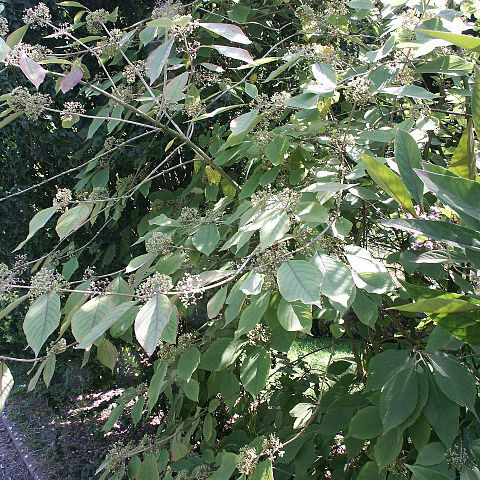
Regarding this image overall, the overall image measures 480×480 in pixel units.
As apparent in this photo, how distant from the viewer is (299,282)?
0.98 m

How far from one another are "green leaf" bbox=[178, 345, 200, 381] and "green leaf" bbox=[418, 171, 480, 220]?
40.0 inches

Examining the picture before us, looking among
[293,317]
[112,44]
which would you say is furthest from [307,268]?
[112,44]

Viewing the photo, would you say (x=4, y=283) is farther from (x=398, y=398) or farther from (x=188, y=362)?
(x=398, y=398)

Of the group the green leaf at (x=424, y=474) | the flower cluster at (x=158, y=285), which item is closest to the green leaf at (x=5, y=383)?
the flower cluster at (x=158, y=285)

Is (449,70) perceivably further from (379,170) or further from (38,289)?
(38,289)

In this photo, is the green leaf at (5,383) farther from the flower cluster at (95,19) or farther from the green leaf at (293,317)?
the flower cluster at (95,19)

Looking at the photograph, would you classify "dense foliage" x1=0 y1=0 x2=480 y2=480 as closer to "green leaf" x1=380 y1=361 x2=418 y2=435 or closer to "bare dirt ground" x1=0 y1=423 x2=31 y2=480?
"green leaf" x1=380 y1=361 x2=418 y2=435

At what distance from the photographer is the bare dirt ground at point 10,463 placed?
4.04 meters

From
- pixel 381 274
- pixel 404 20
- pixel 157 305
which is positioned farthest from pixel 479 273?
pixel 404 20

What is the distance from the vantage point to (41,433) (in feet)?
15.5

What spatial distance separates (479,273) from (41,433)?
188 inches

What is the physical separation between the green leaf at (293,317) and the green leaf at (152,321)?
0.31m

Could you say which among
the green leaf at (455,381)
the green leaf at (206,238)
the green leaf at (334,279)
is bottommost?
the green leaf at (455,381)

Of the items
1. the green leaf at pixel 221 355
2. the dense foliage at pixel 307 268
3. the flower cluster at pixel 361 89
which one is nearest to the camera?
the dense foliage at pixel 307 268
